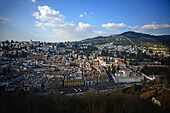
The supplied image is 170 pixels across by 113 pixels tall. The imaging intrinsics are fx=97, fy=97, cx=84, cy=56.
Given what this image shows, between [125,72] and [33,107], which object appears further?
[125,72]

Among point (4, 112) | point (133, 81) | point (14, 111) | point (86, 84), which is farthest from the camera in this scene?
point (133, 81)

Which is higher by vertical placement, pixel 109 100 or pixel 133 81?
pixel 109 100

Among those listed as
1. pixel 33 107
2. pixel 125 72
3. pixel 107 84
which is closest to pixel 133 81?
pixel 125 72

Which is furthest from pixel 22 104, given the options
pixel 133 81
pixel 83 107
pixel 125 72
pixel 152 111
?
pixel 125 72

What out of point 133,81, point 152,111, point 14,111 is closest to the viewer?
point 14,111

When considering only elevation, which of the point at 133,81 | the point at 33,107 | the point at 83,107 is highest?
the point at 33,107

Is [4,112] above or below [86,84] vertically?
above

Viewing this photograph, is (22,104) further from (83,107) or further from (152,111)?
(152,111)

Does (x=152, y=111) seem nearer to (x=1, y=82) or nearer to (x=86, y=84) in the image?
(x=86, y=84)

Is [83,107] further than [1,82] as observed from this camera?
No

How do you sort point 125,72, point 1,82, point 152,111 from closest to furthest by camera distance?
point 152,111 → point 1,82 → point 125,72
